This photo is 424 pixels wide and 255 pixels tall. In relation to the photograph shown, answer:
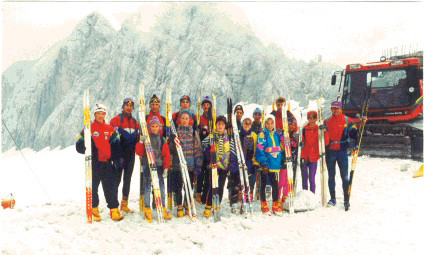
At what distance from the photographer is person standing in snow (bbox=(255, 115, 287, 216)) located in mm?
6344

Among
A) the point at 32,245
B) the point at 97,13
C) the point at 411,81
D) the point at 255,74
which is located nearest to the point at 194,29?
the point at 255,74

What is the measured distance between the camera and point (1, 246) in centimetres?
416

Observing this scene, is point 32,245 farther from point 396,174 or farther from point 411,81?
point 411,81

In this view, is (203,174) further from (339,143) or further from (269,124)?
(339,143)

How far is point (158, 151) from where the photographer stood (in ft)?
19.4

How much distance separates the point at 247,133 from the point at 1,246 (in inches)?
193

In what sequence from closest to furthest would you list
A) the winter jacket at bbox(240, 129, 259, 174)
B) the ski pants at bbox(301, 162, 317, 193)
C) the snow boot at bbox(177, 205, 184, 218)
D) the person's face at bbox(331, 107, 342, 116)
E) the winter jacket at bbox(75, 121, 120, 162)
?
the winter jacket at bbox(75, 121, 120, 162), the snow boot at bbox(177, 205, 184, 218), the winter jacket at bbox(240, 129, 259, 174), the person's face at bbox(331, 107, 342, 116), the ski pants at bbox(301, 162, 317, 193)

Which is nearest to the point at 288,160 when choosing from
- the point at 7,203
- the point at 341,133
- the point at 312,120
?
the point at 312,120

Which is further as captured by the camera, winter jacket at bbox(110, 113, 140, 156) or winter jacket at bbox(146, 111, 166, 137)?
winter jacket at bbox(146, 111, 166, 137)

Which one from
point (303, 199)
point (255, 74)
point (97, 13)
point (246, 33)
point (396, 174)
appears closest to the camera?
point (303, 199)

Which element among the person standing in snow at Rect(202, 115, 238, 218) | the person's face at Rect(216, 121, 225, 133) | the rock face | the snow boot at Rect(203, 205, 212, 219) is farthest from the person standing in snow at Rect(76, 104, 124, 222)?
the rock face

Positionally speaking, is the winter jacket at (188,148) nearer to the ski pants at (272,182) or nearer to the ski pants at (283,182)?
the ski pants at (272,182)

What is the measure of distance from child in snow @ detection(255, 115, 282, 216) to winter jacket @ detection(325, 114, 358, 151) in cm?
133

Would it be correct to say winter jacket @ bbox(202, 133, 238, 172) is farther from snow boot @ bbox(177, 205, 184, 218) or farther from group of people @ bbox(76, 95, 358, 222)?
snow boot @ bbox(177, 205, 184, 218)
